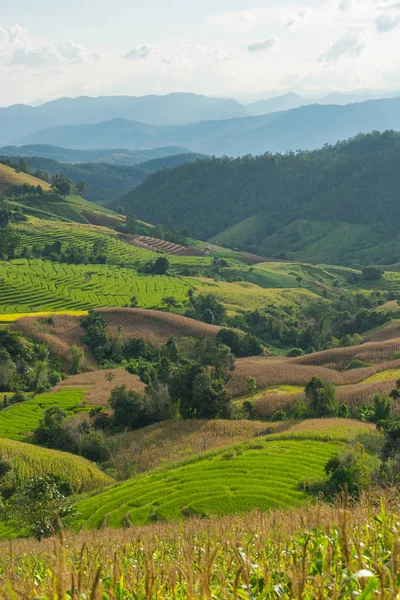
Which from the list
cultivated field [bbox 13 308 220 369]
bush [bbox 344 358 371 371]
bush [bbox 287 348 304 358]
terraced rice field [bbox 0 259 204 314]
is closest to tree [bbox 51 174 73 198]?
terraced rice field [bbox 0 259 204 314]

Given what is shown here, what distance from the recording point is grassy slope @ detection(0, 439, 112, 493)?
41.0 meters

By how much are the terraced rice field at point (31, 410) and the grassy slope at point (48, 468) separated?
291 inches

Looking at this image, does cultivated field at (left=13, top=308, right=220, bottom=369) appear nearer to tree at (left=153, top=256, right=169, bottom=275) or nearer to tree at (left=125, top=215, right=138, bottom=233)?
tree at (left=153, top=256, right=169, bottom=275)

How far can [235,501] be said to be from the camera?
97.0ft

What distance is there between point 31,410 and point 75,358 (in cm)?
2093

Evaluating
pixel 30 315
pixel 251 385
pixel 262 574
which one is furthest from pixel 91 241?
pixel 262 574

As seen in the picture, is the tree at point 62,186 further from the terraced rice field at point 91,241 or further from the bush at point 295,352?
the bush at point 295,352

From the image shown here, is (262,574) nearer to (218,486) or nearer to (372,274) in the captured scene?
(218,486)

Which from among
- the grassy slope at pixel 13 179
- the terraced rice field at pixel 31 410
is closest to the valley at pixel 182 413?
the terraced rice field at pixel 31 410

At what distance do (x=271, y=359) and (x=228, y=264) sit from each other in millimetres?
68860

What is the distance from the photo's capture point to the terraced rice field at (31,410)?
5184cm

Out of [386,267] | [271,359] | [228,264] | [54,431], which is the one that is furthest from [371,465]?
[386,267]

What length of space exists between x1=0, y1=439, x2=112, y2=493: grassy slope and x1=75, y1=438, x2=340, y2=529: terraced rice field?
4.51 metres

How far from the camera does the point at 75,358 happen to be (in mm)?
78625
